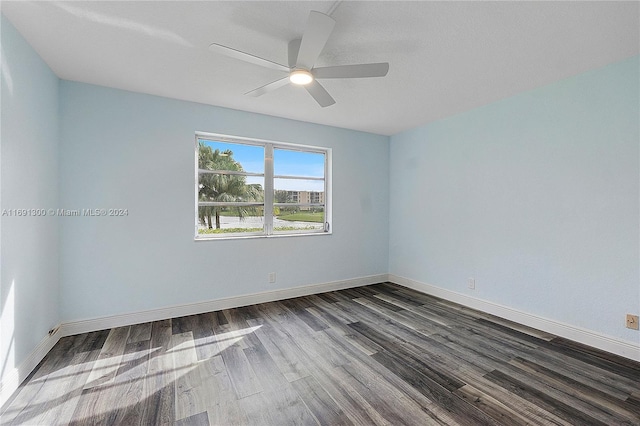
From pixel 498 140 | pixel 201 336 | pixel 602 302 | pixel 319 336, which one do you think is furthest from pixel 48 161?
pixel 602 302

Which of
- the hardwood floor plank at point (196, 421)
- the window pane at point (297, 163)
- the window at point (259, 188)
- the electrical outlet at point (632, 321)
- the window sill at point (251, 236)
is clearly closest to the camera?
the hardwood floor plank at point (196, 421)

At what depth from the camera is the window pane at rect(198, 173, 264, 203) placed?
3465 mm

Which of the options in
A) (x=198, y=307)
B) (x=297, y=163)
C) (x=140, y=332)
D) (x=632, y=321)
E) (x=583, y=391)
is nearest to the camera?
(x=583, y=391)

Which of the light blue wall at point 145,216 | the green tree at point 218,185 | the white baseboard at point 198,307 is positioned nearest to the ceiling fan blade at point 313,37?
the light blue wall at point 145,216

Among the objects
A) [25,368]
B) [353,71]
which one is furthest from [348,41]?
[25,368]

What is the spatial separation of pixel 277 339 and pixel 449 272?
246 centimetres

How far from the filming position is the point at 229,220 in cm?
364

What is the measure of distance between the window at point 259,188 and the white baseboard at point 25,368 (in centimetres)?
151

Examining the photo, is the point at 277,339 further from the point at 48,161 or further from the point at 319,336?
the point at 48,161

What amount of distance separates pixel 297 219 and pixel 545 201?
116 inches

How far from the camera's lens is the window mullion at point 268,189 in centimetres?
383

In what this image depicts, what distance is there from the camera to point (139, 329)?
2.86 metres

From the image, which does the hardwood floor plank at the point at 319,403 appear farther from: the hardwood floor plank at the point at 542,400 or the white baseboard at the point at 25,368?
the white baseboard at the point at 25,368

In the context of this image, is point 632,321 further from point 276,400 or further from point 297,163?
point 297,163
